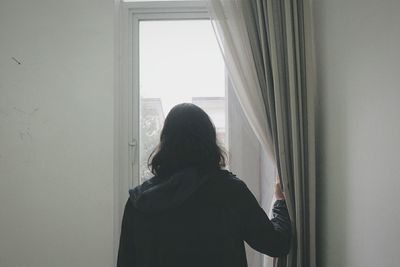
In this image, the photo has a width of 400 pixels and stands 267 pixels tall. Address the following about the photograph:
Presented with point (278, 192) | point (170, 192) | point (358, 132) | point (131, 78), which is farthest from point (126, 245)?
point (131, 78)

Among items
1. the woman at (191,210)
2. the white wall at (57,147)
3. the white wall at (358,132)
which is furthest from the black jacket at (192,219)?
the white wall at (57,147)

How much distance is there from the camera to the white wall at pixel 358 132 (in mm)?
1028

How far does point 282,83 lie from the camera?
66.4 inches

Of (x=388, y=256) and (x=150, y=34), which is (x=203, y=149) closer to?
(x=388, y=256)

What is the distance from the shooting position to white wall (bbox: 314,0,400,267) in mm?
1028

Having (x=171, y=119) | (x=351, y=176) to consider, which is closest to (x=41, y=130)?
(x=171, y=119)

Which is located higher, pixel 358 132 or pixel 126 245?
pixel 358 132

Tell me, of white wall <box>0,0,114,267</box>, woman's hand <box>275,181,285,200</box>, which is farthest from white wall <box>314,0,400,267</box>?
white wall <box>0,0,114,267</box>

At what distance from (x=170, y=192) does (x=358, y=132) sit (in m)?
0.61

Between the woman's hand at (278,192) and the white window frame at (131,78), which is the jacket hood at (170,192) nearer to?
the woman's hand at (278,192)

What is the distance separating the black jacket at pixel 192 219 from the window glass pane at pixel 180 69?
34.0 inches

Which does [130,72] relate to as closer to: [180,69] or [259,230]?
[180,69]

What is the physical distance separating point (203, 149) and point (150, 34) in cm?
107

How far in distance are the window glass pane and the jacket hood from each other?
0.88 meters
